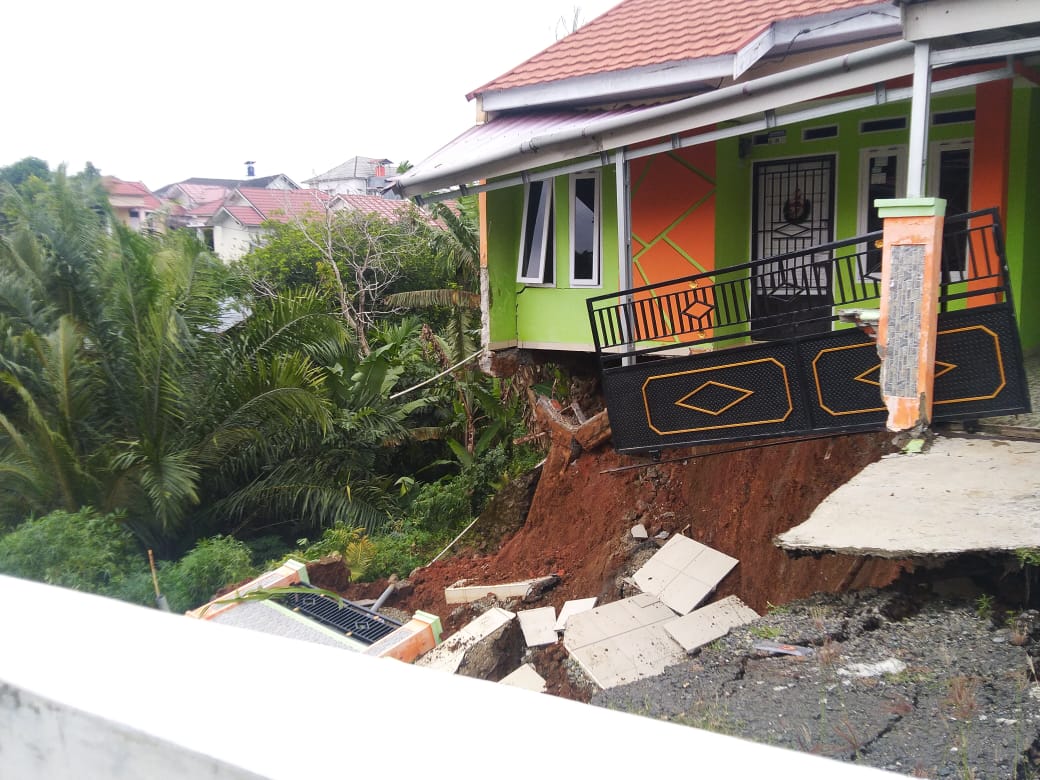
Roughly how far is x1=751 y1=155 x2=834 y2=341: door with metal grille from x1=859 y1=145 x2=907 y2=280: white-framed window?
0.34 metres

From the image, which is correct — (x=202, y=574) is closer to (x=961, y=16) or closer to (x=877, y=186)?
(x=877, y=186)

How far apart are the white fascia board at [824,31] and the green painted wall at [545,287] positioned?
2.76m

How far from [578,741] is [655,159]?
378 inches

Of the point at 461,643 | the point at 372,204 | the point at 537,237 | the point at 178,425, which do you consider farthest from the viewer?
the point at 372,204

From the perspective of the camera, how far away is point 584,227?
1077cm

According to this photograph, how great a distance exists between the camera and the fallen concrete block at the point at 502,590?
10078 mm

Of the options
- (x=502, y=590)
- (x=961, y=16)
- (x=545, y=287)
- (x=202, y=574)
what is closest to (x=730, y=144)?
(x=545, y=287)

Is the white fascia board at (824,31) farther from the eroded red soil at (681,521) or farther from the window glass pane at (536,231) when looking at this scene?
the eroded red soil at (681,521)

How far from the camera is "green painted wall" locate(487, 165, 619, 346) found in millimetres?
10500

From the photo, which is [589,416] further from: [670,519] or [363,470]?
[363,470]

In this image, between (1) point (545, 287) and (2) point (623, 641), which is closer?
(2) point (623, 641)

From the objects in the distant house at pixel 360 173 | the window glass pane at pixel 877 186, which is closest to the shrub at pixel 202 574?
the window glass pane at pixel 877 186

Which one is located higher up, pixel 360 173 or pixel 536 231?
pixel 360 173

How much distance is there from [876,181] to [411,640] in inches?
264
